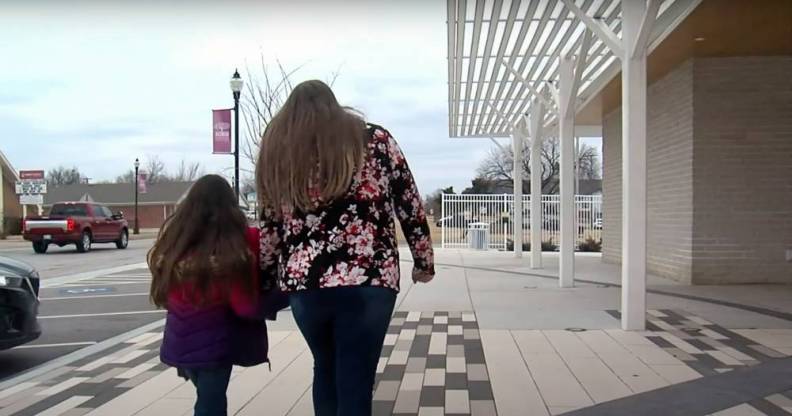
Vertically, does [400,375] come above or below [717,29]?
below

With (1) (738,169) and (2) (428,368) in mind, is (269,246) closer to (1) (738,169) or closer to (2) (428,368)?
(2) (428,368)

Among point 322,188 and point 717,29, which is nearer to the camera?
point 322,188

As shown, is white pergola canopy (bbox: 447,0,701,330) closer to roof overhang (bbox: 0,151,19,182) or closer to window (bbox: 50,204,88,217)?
window (bbox: 50,204,88,217)

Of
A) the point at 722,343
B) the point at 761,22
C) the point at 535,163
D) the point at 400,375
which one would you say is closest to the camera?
the point at 400,375

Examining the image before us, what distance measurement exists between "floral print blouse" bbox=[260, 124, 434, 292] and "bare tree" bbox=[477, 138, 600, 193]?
3684 centimetres

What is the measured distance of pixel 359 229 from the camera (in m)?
2.32

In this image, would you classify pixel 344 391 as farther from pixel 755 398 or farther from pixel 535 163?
pixel 535 163

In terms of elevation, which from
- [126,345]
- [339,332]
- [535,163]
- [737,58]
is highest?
[737,58]

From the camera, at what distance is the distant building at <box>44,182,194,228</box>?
6144cm

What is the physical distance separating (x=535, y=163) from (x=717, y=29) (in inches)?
236

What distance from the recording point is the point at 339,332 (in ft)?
7.55

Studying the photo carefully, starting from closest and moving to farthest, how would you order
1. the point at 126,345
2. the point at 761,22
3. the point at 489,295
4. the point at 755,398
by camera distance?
the point at 755,398 → the point at 126,345 → the point at 761,22 → the point at 489,295

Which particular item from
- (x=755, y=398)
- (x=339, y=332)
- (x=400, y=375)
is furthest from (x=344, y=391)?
(x=755, y=398)

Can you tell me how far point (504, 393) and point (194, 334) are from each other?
2.55 meters
